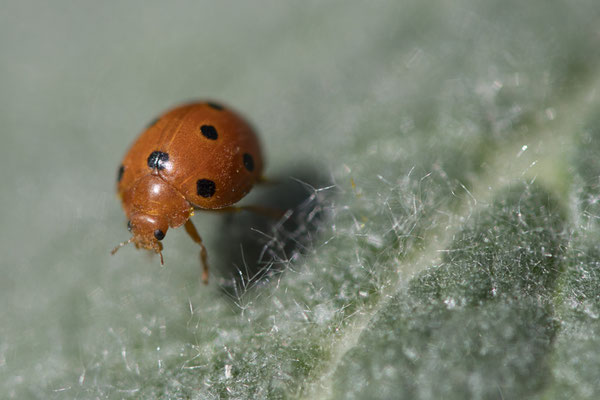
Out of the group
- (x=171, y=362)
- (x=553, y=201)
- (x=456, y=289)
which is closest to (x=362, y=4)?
(x=553, y=201)

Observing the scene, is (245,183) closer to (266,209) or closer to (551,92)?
(266,209)

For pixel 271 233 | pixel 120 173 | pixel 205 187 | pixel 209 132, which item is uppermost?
pixel 209 132

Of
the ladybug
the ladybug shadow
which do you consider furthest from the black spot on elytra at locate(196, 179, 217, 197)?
the ladybug shadow

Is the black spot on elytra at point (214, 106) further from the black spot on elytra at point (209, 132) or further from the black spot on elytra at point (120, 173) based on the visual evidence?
the black spot on elytra at point (120, 173)

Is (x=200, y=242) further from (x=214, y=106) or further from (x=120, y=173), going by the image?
(x=214, y=106)

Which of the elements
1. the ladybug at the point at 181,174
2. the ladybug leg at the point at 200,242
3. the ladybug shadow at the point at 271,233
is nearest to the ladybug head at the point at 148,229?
the ladybug at the point at 181,174

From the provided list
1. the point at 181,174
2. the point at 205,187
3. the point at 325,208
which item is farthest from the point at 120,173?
the point at 325,208

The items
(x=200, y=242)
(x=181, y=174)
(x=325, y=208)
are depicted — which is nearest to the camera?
(x=181, y=174)
